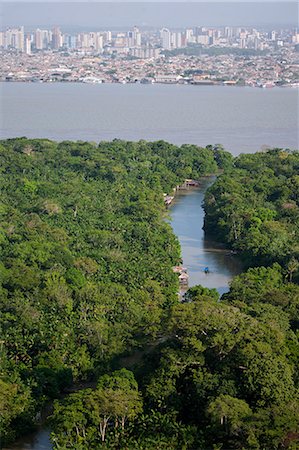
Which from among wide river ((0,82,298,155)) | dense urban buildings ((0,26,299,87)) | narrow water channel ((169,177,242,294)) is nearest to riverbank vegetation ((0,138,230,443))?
narrow water channel ((169,177,242,294))

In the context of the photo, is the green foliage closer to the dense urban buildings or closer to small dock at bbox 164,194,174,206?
small dock at bbox 164,194,174,206

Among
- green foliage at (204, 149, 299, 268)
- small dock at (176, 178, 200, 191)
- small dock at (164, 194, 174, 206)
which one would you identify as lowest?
small dock at (176, 178, 200, 191)

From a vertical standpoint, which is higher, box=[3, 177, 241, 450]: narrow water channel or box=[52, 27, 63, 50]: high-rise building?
box=[52, 27, 63, 50]: high-rise building

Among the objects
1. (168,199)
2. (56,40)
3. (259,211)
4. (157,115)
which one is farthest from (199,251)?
(56,40)

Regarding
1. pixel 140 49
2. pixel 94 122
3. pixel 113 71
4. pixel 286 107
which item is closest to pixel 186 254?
pixel 94 122

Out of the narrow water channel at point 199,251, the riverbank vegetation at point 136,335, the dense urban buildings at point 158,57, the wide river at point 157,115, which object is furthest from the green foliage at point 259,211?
the dense urban buildings at point 158,57

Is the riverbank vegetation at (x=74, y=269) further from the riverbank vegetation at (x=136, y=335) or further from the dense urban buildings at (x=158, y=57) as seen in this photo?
the dense urban buildings at (x=158, y=57)

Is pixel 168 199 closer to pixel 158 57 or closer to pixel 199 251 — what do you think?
pixel 199 251

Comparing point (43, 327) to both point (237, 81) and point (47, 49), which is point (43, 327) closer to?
point (237, 81)
